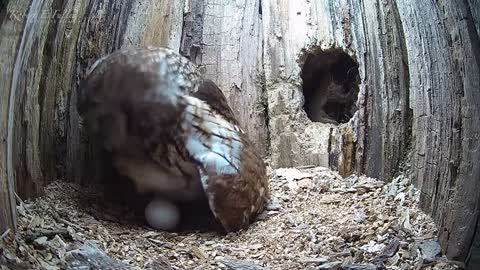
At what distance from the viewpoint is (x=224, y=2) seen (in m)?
3.37

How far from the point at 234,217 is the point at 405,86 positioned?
947 mm

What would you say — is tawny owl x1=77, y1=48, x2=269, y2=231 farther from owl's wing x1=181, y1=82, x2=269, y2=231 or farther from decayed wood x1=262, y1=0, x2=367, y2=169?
decayed wood x1=262, y1=0, x2=367, y2=169

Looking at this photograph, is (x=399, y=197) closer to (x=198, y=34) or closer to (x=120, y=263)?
(x=120, y=263)

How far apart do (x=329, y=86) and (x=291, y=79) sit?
0.24 m

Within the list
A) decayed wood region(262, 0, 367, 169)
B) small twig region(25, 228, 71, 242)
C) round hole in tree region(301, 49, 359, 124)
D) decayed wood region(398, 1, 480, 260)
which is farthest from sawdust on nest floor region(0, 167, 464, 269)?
round hole in tree region(301, 49, 359, 124)

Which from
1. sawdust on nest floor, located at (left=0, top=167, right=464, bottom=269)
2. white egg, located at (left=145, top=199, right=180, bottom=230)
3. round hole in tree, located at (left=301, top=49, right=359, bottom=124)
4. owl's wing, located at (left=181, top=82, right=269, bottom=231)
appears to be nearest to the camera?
sawdust on nest floor, located at (left=0, top=167, right=464, bottom=269)

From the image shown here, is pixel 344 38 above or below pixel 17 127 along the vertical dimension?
above

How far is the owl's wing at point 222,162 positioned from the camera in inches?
94.4

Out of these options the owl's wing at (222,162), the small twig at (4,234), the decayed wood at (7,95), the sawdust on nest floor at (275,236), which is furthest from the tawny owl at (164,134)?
the small twig at (4,234)

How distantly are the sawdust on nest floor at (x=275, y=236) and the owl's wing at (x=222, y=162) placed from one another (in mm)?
89

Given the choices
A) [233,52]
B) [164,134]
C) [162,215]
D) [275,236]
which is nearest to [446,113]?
[275,236]

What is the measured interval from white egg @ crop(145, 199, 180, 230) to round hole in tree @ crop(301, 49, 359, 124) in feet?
3.51

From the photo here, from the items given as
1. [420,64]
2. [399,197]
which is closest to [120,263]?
[399,197]

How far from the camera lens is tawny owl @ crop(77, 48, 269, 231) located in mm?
2422
